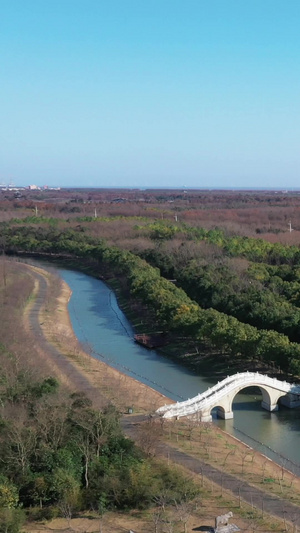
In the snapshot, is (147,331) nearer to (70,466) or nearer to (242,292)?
(242,292)

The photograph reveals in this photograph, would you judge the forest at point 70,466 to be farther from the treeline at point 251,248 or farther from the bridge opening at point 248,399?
the treeline at point 251,248

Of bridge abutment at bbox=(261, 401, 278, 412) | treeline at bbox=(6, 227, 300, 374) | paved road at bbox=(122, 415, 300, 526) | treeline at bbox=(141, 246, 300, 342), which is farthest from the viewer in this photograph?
treeline at bbox=(141, 246, 300, 342)

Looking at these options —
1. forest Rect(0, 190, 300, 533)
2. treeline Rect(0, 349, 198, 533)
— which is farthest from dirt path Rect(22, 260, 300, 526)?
treeline Rect(0, 349, 198, 533)

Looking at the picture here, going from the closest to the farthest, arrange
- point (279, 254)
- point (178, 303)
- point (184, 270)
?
point (178, 303)
point (184, 270)
point (279, 254)

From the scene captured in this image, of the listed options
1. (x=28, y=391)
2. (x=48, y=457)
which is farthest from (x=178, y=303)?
(x=48, y=457)

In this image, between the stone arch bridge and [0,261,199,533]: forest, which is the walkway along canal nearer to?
the stone arch bridge

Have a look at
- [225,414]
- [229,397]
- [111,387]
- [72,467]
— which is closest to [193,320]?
[111,387]

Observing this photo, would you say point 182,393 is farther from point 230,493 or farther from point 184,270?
point 184,270
